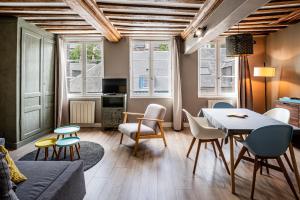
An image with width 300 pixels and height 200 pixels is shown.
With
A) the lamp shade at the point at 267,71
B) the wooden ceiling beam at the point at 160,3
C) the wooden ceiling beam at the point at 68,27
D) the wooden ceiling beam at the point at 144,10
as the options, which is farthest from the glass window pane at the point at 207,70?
the wooden ceiling beam at the point at 68,27

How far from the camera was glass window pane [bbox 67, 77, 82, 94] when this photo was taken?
19.2ft

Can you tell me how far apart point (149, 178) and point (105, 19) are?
279cm

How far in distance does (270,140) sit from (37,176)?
91.8 inches

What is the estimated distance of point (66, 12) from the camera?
3.63 m

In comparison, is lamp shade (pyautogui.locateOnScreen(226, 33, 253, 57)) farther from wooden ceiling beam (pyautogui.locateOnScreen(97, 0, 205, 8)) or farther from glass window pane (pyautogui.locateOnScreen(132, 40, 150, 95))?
glass window pane (pyautogui.locateOnScreen(132, 40, 150, 95))

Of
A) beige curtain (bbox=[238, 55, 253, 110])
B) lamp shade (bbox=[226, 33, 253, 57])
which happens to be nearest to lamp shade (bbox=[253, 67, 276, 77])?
beige curtain (bbox=[238, 55, 253, 110])

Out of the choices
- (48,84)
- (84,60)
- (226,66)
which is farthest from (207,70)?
(48,84)

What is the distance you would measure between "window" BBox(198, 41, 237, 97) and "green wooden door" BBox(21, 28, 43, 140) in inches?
159

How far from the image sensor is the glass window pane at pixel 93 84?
585 cm

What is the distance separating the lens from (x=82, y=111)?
565cm

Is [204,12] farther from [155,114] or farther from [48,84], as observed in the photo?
[48,84]

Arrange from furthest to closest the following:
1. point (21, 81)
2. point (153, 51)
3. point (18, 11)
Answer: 1. point (153, 51)
2. point (21, 81)
3. point (18, 11)

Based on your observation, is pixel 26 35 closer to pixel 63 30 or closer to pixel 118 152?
pixel 63 30

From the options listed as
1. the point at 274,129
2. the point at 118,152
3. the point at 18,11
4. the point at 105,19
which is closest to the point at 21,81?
the point at 18,11
